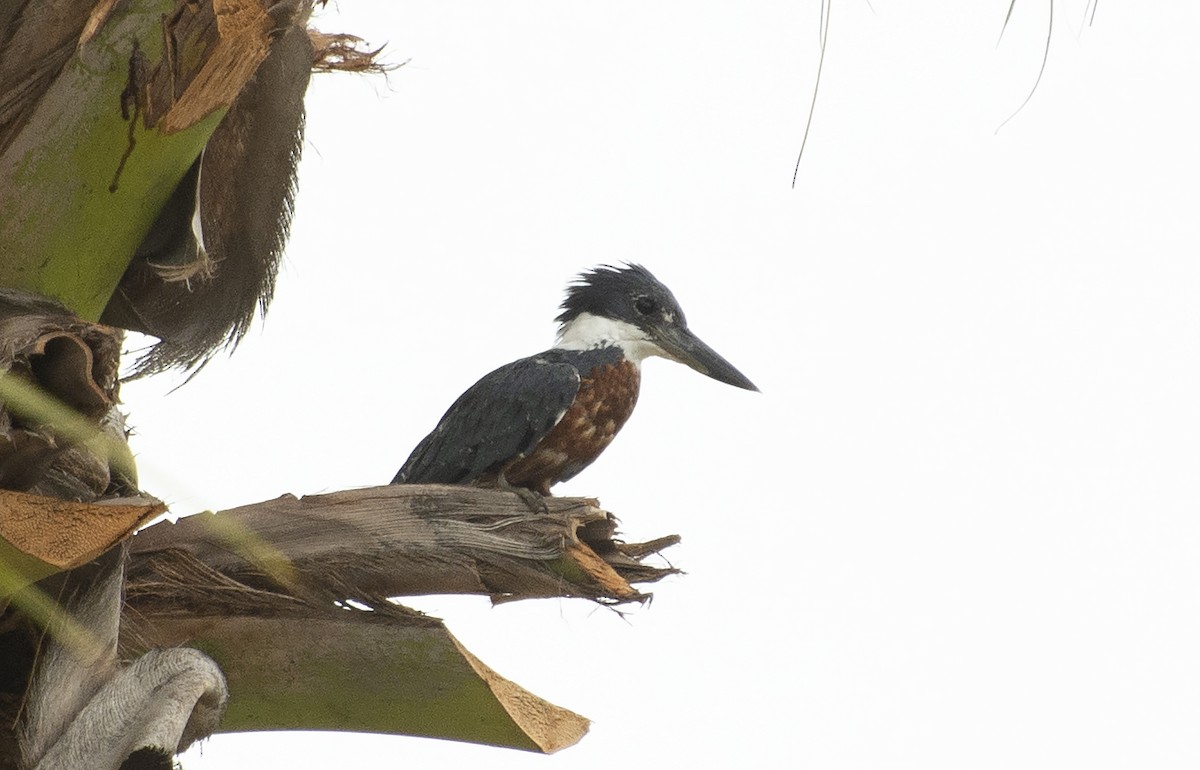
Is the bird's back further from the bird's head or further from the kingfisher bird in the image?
the bird's head

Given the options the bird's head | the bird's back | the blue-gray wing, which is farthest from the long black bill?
the blue-gray wing

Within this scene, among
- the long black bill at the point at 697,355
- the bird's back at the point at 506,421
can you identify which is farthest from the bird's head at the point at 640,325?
the bird's back at the point at 506,421

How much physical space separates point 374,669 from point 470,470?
57.5 inches

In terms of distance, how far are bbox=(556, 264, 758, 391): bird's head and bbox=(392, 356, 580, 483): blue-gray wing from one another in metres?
0.38

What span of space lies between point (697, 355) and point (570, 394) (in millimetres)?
608

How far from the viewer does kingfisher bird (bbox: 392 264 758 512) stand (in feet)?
13.2

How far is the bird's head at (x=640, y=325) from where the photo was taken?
4.58m

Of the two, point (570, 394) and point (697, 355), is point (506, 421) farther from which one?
point (697, 355)

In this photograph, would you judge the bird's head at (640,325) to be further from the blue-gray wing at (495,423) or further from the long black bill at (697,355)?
the blue-gray wing at (495,423)

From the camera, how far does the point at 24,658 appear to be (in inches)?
96.1

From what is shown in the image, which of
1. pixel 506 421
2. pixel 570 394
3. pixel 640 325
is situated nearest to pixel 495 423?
pixel 506 421

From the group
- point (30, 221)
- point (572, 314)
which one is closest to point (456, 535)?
point (30, 221)

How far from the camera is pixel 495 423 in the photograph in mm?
4016

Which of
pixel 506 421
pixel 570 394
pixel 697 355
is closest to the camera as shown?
pixel 506 421
